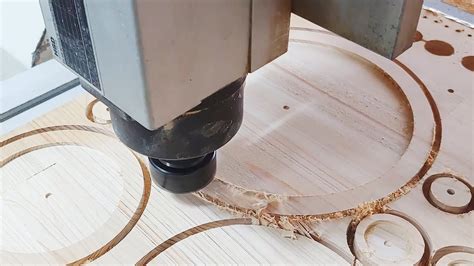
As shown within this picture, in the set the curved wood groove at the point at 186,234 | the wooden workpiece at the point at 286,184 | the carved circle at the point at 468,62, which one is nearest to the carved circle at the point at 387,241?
the wooden workpiece at the point at 286,184

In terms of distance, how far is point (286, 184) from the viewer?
0.69 m

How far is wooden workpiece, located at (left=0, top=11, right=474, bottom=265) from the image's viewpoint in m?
0.61

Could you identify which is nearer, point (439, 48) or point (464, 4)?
point (439, 48)

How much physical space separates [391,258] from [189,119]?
0.95 feet

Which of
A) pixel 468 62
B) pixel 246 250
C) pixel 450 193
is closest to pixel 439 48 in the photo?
pixel 468 62

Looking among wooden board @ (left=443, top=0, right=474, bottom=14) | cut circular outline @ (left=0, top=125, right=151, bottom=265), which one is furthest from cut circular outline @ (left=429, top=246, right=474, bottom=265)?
wooden board @ (left=443, top=0, right=474, bottom=14)

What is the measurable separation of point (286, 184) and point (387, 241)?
0.15m

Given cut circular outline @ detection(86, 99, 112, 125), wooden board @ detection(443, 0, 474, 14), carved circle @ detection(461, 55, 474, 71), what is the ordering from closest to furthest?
1. cut circular outline @ detection(86, 99, 112, 125)
2. carved circle @ detection(461, 55, 474, 71)
3. wooden board @ detection(443, 0, 474, 14)

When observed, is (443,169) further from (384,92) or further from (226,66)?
(226,66)

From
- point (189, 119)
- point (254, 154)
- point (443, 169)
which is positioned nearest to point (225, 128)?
point (189, 119)

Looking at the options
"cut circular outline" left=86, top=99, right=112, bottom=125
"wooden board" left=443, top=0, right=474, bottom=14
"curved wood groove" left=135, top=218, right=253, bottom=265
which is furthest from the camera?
"wooden board" left=443, top=0, right=474, bottom=14

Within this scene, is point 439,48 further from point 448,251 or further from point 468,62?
point 448,251

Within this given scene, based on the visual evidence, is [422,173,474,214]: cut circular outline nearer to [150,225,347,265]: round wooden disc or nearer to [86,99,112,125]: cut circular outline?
[150,225,347,265]: round wooden disc

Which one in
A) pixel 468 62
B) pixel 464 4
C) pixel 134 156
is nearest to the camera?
pixel 134 156
